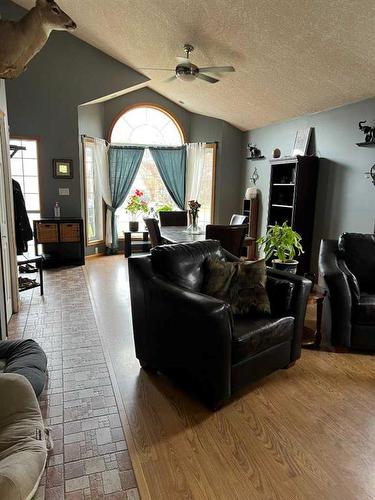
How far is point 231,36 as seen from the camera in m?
3.79

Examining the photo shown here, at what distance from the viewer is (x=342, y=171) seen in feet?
14.8

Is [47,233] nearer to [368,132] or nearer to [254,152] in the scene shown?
[254,152]

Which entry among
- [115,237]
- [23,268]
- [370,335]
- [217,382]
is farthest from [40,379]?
[115,237]

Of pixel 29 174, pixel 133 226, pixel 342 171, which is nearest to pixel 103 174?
pixel 133 226

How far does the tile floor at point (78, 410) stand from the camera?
1.68 metres

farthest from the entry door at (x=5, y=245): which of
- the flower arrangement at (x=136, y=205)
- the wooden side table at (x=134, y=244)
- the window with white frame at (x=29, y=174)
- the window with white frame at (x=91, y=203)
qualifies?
Result: the flower arrangement at (x=136, y=205)

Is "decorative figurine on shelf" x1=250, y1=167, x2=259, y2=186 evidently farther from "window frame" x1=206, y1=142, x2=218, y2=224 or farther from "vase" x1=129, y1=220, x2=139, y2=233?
"vase" x1=129, y1=220, x2=139, y2=233

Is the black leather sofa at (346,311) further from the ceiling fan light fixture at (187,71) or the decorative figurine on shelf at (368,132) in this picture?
the ceiling fan light fixture at (187,71)

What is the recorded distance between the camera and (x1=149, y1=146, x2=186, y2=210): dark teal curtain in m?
7.30

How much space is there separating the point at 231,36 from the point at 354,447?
3901mm

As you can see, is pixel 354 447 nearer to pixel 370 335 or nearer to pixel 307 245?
pixel 370 335

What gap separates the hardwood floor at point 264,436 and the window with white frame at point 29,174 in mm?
4481

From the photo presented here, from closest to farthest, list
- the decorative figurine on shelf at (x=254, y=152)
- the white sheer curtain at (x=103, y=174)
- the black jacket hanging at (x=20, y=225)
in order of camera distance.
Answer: the black jacket hanging at (x=20, y=225), the decorative figurine on shelf at (x=254, y=152), the white sheer curtain at (x=103, y=174)

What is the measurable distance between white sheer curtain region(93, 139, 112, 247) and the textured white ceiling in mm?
1598
